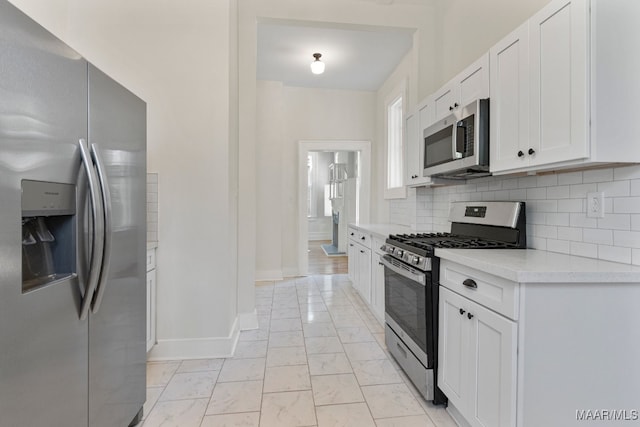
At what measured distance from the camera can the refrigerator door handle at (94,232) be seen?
3.91ft

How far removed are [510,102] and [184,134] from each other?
2136 millimetres

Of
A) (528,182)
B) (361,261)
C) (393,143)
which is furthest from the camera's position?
(393,143)

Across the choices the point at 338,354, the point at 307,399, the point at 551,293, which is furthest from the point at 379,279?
the point at 551,293

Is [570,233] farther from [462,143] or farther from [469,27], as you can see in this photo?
[469,27]

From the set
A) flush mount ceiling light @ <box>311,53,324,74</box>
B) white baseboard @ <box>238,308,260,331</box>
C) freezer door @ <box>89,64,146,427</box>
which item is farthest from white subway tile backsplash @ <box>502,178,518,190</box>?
flush mount ceiling light @ <box>311,53,324,74</box>

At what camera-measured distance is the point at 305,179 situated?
16.6ft

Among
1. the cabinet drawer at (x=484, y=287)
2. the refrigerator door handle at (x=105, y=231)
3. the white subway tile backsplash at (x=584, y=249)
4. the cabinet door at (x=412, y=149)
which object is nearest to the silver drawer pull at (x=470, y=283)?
the cabinet drawer at (x=484, y=287)

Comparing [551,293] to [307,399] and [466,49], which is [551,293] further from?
→ [466,49]

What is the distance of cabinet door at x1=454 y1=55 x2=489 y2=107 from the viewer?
1949mm

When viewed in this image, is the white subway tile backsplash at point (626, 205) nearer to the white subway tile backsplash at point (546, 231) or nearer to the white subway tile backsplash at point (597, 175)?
the white subway tile backsplash at point (597, 175)

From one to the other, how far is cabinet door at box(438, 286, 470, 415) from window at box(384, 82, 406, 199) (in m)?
2.62

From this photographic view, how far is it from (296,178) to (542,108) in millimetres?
3847

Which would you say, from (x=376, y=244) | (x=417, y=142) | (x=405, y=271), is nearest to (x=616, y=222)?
(x=405, y=271)

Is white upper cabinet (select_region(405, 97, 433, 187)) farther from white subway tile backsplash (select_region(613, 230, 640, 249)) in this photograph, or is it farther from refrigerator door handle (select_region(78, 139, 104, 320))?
refrigerator door handle (select_region(78, 139, 104, 320))
